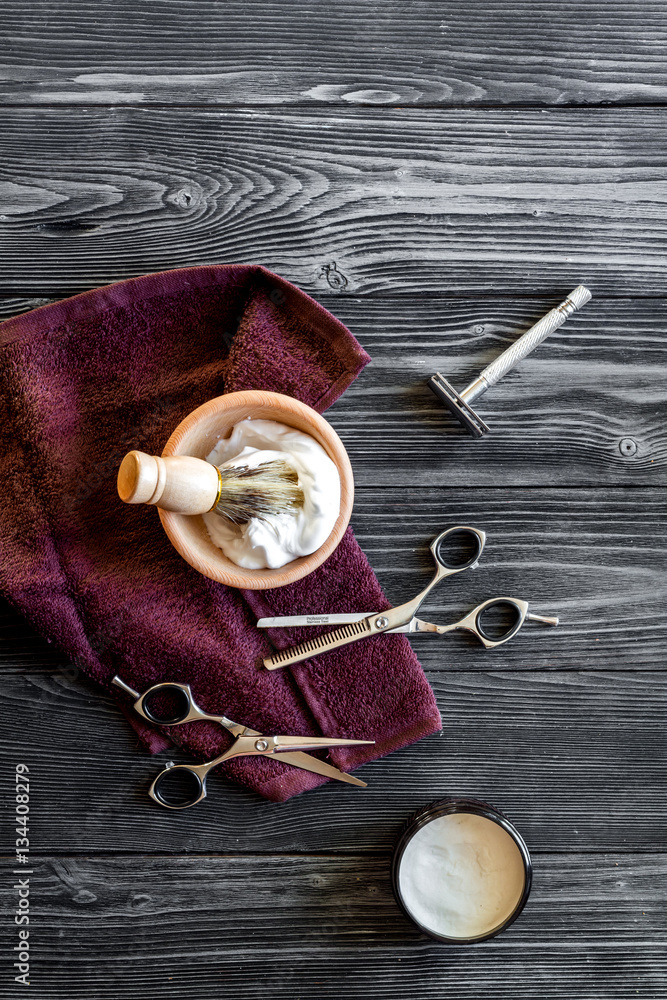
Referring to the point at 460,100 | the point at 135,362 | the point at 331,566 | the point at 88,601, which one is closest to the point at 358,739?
the point at 331,566

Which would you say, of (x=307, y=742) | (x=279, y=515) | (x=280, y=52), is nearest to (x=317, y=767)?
(x=307, y=742)

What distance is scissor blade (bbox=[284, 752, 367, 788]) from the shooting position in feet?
2.22

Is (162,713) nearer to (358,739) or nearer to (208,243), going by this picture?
(358,739)

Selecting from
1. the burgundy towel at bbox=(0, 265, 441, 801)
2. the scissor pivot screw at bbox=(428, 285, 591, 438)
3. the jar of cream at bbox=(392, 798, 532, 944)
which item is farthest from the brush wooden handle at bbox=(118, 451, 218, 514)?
the jar of cream at bbox=(392, 798, 532, 944)

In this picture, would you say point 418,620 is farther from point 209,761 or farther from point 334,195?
point 334,195

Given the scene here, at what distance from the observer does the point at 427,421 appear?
70cm

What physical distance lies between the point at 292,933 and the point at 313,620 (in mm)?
308

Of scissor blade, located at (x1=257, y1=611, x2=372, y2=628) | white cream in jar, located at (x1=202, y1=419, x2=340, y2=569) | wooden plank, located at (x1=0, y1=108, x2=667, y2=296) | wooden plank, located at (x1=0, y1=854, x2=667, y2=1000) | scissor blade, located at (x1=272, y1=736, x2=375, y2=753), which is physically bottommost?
wooden plank, located at (x1=0, y1=854, x2=667, y2=1000)

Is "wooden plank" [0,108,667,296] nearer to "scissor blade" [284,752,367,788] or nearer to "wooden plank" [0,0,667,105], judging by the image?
"wooden plank" [0,0,667,105]

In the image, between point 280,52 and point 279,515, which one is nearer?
point 279,515

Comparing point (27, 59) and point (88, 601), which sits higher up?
point (27, 59)

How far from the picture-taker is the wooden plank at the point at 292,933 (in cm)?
71

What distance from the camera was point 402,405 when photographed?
0.70m

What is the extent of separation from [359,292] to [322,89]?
0.63ft
